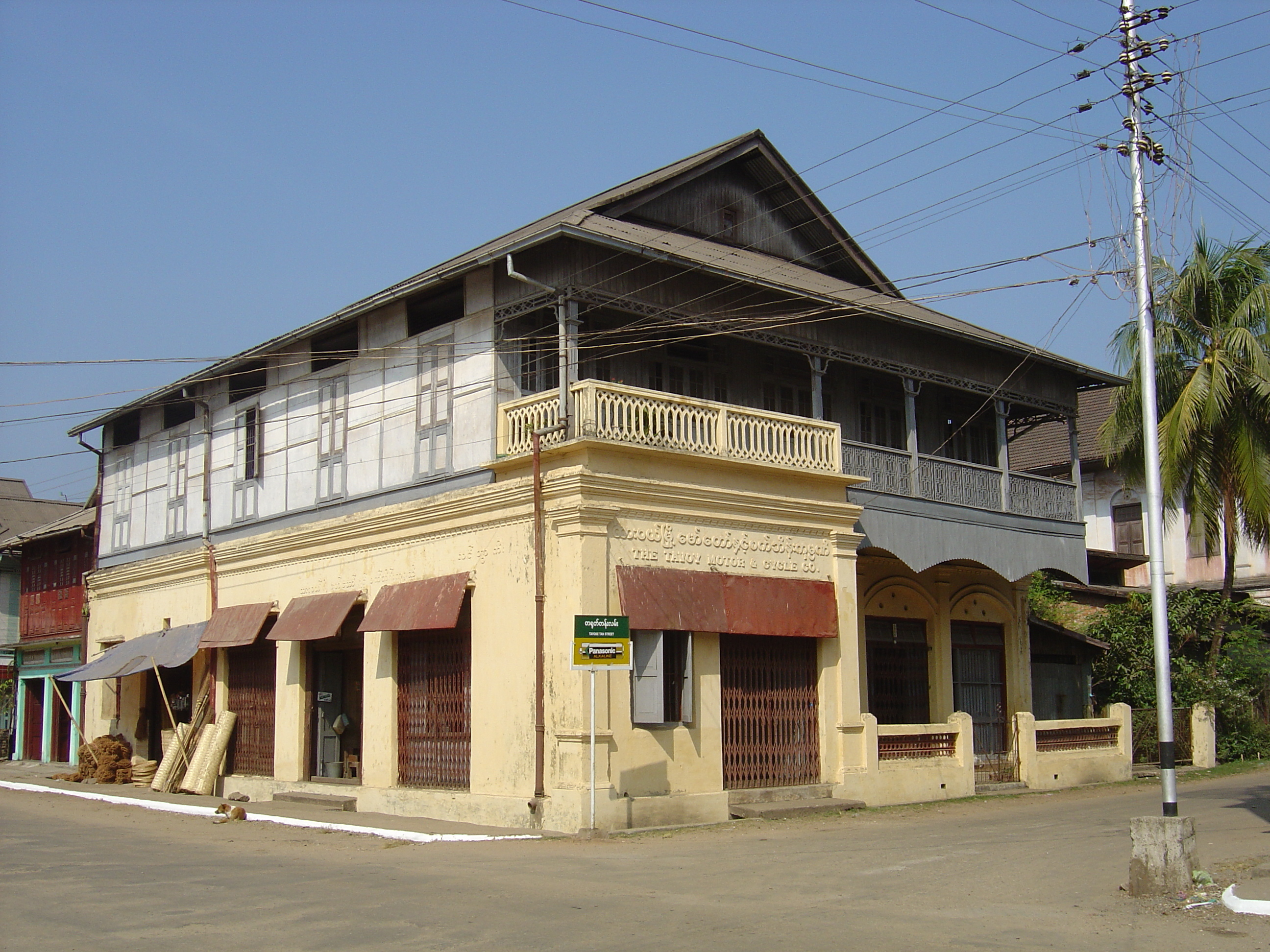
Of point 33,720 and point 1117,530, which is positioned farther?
point 1117,530

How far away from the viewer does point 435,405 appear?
739 inches

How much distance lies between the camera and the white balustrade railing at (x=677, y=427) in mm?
15875

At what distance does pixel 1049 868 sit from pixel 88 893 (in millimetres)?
8399

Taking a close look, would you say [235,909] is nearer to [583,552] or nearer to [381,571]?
[583,552]

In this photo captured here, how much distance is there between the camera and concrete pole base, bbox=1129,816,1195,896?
32.0 ft

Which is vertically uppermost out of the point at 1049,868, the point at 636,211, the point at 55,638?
the point at 636,211

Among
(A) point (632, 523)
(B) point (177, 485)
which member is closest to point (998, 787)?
(A) point (632, 523)

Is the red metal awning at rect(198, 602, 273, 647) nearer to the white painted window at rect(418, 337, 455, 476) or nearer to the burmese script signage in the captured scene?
the white painted window at rect(418, 337, 455, 476)

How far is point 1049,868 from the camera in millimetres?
11461

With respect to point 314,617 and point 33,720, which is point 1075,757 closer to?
point 314,617

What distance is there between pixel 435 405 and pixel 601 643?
18.6 ft

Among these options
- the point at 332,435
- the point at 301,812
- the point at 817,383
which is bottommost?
the point at 301,812

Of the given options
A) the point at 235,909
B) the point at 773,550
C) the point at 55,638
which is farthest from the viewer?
the point at 55,638

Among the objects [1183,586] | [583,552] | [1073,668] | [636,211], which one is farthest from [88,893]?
[1183,586]
